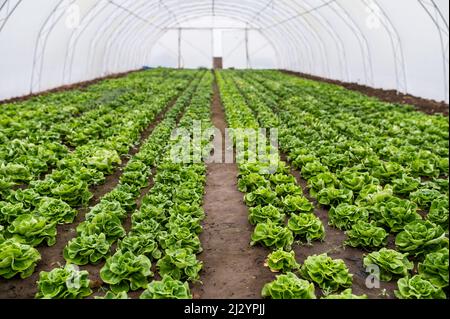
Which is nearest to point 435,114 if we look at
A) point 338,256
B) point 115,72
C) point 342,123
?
point 342,123

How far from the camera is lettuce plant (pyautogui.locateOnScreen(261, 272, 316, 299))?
513 centimetres

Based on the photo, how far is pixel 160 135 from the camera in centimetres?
1303

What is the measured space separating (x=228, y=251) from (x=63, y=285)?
256cm

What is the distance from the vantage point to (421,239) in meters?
6.19

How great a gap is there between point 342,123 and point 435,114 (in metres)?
3.81

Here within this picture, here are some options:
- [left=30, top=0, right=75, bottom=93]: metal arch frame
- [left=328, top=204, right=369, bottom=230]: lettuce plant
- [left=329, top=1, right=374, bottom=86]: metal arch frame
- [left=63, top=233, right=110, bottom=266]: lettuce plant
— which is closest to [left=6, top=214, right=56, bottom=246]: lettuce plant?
[left=63, top=233, right=110, bottom=266]: lettuce plant

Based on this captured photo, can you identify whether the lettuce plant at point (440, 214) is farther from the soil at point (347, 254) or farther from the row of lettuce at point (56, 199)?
the row of lettuce at point (56, 199)

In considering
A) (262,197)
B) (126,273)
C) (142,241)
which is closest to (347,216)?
(262,197)

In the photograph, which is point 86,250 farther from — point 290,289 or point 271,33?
point 271,33

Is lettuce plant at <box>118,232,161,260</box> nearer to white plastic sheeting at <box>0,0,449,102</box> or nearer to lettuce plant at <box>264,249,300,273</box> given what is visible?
lettuce plant at <box>264,249,300,273</box>
